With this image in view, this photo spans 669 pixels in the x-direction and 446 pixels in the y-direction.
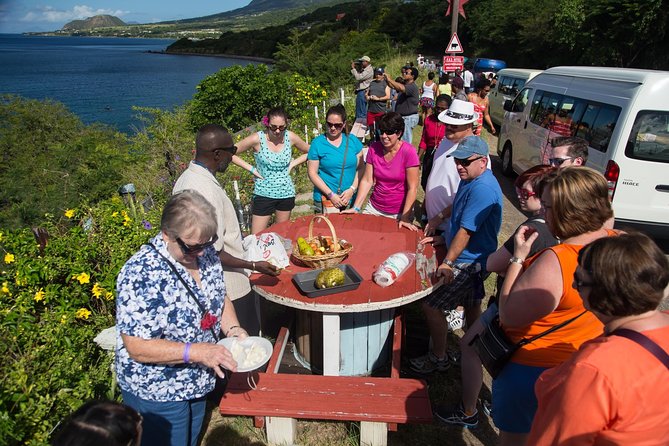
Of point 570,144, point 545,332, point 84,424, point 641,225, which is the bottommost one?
point 641,225

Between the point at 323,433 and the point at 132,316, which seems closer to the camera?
the point at 132,316

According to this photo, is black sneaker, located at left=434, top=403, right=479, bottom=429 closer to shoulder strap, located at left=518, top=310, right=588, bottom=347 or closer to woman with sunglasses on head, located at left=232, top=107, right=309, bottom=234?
shoulder strap, located at left=518, top=310, right=588, bottom=347

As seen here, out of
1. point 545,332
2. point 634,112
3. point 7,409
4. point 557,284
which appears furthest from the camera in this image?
point 634,112

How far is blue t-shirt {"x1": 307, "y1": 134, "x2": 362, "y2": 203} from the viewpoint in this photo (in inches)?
185

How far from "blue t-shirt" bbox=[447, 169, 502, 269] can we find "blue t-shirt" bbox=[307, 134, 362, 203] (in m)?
1.65

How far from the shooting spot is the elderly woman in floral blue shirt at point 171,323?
1983 mm

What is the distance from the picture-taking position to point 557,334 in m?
2.18

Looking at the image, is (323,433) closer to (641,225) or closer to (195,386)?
(195,386)

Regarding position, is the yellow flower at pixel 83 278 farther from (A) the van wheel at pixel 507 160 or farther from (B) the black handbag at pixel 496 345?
(A) the van wheel at pixel 507 160

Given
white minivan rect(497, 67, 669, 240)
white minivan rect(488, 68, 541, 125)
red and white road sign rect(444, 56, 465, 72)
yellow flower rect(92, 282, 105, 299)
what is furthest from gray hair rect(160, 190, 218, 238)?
white minivan rect(488, 68, 541, 125)

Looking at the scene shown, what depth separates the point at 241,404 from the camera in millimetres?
2801

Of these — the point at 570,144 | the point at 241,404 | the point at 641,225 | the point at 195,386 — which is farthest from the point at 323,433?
the point at 641,225

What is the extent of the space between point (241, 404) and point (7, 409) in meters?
1.23

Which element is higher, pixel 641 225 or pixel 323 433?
pixel 641 225
